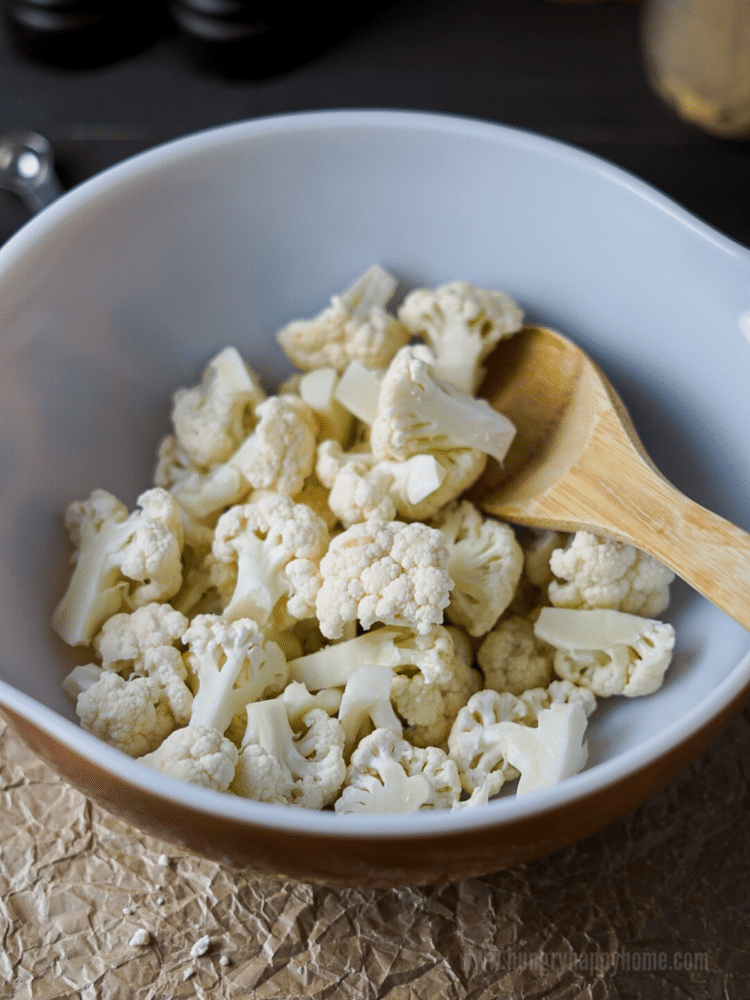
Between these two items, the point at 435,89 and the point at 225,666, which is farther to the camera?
the point at 435,89

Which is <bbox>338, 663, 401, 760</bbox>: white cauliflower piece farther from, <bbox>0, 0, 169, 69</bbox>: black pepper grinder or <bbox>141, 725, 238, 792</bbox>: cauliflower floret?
<bbox>0, 0, 169, 69</bbox>: black pepper grinder

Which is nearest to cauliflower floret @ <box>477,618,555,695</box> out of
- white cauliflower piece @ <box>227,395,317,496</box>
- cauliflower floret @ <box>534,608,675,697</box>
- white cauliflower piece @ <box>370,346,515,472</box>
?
cauliflower floret @ <box>534,608,675,697</box>

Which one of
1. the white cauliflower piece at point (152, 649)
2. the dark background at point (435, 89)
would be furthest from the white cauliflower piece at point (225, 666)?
the dark background at point (435, 89)

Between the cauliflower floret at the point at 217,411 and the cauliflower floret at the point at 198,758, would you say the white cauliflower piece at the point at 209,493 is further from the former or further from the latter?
the cauliflower floret at the point at 198,758

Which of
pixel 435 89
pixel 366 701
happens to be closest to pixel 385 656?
pixel 366 701

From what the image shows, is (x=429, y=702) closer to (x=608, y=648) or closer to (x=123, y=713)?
(x=608, y=648)

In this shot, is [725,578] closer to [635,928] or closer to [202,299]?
[635,928]
